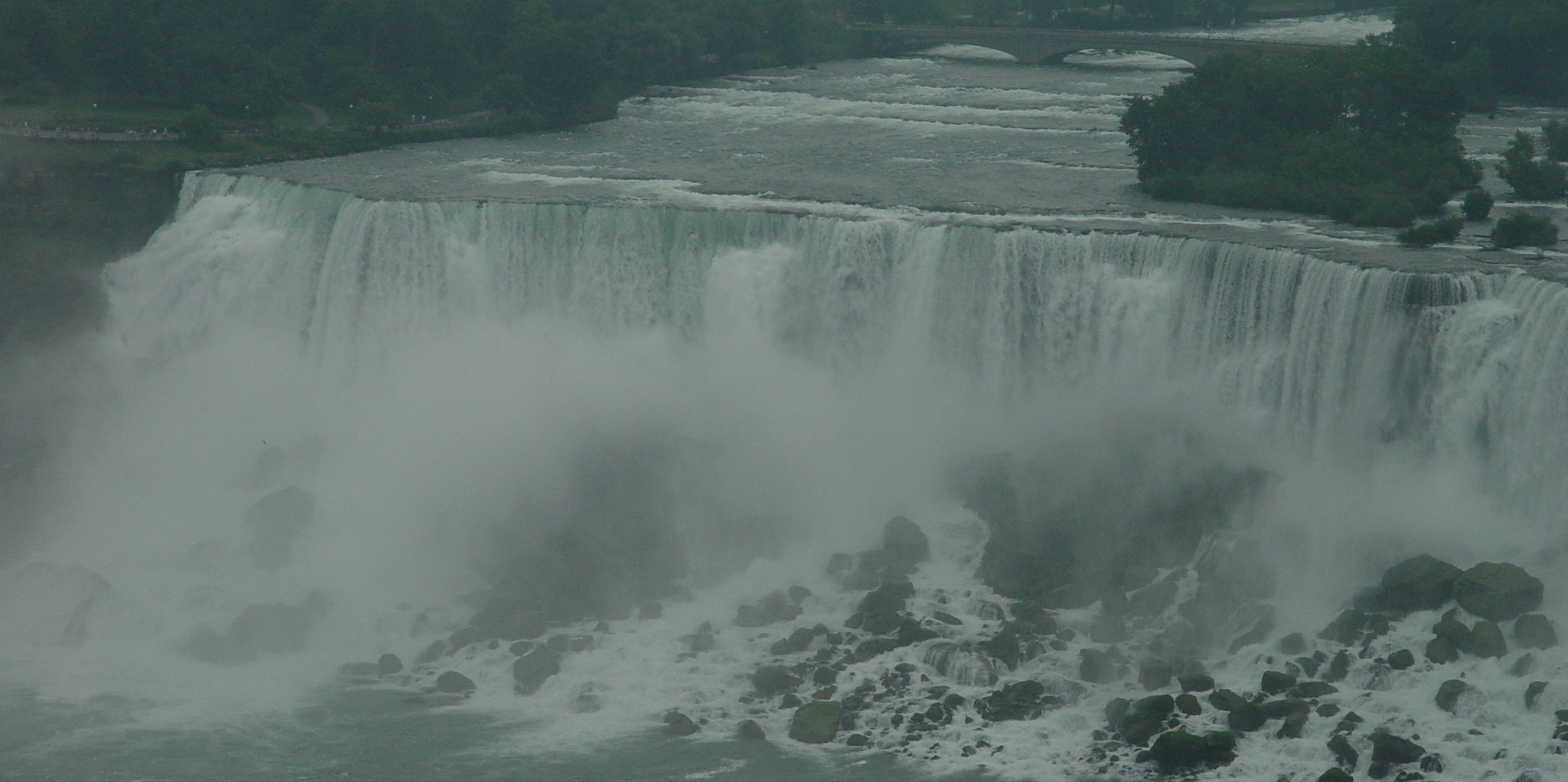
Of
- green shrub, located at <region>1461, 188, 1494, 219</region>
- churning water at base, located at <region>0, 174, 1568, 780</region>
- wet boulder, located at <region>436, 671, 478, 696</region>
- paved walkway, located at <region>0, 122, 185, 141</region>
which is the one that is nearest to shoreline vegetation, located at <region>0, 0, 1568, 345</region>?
paved walkway, located at <region>0, 122, 185, 141</region>

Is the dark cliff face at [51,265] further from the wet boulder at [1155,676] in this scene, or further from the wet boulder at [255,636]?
the wet boulder at [1155,676]

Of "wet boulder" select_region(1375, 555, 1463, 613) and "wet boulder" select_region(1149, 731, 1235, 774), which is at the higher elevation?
"wet boulder" select_region(1375, 555, 1463, 613)

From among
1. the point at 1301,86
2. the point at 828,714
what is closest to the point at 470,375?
the point at 828,714

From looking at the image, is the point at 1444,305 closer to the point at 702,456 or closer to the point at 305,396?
the point at 702,456

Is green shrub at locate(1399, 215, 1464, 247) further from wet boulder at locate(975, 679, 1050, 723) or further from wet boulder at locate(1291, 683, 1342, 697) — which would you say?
wet boulder at locate(975, 679, 1050, 723)

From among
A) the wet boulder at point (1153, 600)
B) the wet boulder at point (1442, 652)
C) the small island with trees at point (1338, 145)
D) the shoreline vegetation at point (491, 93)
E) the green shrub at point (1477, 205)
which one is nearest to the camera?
the wet boulder at point (1442, 652)

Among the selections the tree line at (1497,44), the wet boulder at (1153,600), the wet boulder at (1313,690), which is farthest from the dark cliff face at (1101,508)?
the tree line at (1497,44)

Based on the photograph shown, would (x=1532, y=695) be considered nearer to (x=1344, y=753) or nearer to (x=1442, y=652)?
(x=1442, y=652)
